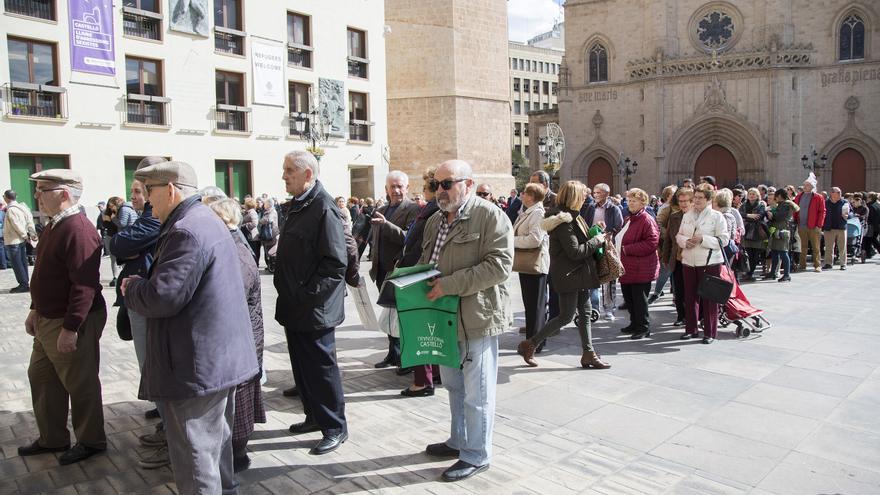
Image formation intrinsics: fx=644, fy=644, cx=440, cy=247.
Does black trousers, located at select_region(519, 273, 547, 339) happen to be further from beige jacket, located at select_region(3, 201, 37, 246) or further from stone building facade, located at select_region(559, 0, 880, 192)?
stone building facade, located at select_region(559, 0, 880, 192)

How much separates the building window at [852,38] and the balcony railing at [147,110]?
30.2 metres

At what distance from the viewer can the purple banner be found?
17.7m

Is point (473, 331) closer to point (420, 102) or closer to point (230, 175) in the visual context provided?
point (230, 175)

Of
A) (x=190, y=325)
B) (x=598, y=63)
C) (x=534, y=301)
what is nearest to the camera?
(x=190, y=325)

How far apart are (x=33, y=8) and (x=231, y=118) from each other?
616 centimetres

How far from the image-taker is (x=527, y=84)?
73.2m

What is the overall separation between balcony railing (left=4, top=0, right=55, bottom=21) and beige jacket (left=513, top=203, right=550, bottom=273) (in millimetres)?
16922

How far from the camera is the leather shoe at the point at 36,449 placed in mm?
4258

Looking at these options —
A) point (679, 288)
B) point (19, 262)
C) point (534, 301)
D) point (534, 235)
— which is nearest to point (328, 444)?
point (534, 301)

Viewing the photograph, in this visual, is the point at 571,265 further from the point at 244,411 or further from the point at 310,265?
the point at 244,411

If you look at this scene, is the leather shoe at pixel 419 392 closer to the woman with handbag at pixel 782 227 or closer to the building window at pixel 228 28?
the woman with handbag at pixel 782 227

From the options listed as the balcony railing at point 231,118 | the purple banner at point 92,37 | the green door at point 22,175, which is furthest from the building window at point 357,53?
the green door at point 22,175

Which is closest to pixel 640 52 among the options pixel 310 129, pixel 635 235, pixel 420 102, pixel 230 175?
pixel 420 102

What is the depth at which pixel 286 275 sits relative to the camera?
4184 mm
